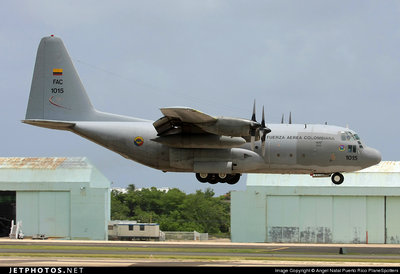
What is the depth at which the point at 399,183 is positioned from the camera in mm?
66250

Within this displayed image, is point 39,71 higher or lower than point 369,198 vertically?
higher

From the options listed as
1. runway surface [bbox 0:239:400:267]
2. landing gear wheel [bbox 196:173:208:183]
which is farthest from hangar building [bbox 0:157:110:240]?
landing gear wheel [bbox 196:173:208:183]

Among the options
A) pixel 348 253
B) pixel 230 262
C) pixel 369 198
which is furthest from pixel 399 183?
pixel 230 262

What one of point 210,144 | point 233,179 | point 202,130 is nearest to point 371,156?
point 233,179

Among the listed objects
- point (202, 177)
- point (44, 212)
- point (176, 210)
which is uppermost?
point (202, 177)

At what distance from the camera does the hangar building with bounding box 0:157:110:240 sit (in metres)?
67.4

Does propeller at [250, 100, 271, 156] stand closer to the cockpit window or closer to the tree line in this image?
the cockpit window

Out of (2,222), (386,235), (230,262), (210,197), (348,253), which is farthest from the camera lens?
(210,197)

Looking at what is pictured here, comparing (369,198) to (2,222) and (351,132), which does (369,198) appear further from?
(2,222)

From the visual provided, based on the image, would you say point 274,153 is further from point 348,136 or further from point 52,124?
point 52,124

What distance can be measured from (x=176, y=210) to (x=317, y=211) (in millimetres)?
32604

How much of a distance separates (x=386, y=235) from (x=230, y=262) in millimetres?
29329

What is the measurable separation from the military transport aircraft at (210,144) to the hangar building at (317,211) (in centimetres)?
2164

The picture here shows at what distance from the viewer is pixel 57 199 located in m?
68.9
